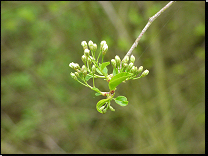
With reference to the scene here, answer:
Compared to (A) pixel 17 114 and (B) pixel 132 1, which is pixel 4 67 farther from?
(B) pixel 132 1

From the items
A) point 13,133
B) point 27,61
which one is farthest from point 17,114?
point 27,61

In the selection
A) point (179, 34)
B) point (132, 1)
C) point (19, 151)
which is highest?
point (132, 1)

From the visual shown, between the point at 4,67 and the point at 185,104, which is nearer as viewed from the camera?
the point at 185,104

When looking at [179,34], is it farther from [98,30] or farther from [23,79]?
[23,79]

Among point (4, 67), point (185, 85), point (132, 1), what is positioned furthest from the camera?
point (4, 67)

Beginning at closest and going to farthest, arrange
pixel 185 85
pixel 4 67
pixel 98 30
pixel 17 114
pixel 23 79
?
pixel 98 30
pixel 185 85
pixel 23 79
pixel 4 67
pixel 17 114

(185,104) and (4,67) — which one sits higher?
(4,67)

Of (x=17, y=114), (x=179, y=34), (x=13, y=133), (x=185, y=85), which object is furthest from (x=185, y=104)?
(x=17, y=114)
